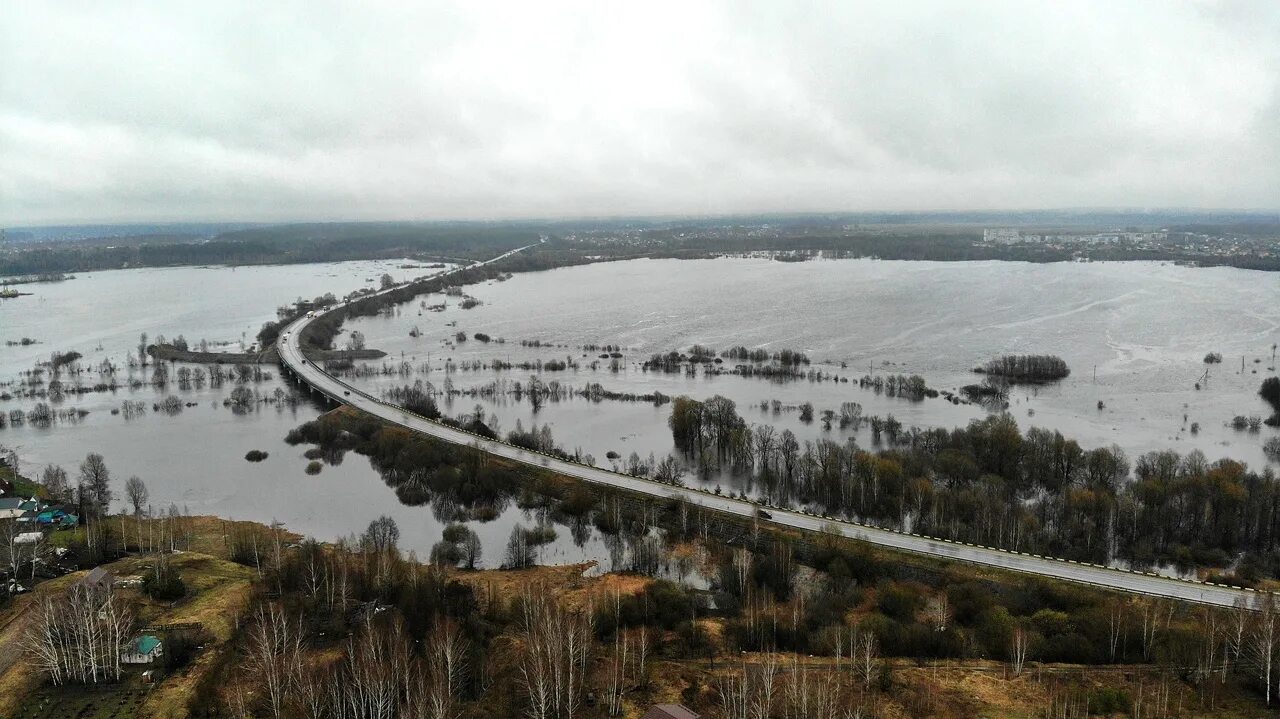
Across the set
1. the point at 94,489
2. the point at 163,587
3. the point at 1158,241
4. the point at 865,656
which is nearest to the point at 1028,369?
the point at 865,656

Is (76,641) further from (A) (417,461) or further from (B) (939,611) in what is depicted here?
(B) (939,611)

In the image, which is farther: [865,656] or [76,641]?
[76,641]

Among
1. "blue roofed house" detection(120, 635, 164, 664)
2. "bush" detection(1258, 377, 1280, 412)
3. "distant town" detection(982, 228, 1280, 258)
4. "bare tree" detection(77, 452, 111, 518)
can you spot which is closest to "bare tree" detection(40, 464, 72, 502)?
"bare tree" detection(77, 452, 111, 518)

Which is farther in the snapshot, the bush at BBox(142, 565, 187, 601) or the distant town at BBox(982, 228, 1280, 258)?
the distant town at BBox(982, 228, 1280, 258)

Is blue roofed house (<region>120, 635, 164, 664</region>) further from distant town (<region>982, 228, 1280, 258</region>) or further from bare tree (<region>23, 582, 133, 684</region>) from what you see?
distant town (<region>982, 228, 1280, 258</region>)

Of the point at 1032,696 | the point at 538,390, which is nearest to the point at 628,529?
the point at 1032,696

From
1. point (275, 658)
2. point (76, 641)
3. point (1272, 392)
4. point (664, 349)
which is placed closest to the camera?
point (275, 658)

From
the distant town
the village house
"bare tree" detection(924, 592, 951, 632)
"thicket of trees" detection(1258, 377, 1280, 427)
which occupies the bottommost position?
"bare tree" detection(924, 592, 951, 632)

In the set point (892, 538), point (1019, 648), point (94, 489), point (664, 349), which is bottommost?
point (892, 538)

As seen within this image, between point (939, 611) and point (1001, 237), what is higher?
point (1001, 237)
